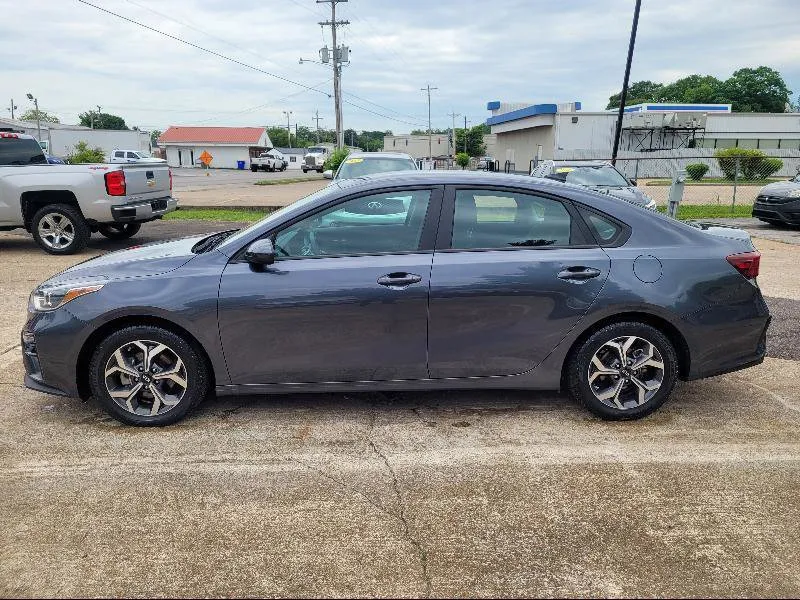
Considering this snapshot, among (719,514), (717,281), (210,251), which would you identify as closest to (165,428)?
(210,251)

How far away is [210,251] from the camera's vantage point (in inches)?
164

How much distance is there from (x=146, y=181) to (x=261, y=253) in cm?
818

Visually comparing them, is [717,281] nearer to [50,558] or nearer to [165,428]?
[165,428]

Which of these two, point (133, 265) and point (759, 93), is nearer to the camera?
point (133, 265)

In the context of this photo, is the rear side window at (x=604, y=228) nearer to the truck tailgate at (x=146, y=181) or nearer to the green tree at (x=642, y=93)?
the truck tailgate at (x=146, y=181)

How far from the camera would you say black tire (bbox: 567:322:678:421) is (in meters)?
4.09

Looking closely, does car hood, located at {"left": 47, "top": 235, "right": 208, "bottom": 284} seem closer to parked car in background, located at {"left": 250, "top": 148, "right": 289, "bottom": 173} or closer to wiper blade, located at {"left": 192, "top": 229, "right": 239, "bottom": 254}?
wiper blade, located at {"left": 192, "top": 229, "right": 239, "bottom": 254}

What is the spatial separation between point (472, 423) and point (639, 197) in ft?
32.6

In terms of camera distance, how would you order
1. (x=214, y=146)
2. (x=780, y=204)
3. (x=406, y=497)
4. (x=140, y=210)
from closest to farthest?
1. (x=406, y=497)
2. (x=140, y=210)
3. (x=780, y=204)
4. (x=214, y=146)

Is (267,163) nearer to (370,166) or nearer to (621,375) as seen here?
(370,166)

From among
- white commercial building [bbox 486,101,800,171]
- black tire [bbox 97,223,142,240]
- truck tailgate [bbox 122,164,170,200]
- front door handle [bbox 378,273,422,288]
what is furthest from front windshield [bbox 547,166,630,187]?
white commercial building [bbox 486,101,800,171]

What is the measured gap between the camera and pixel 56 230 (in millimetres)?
10703

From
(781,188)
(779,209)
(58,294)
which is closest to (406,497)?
(58,294)

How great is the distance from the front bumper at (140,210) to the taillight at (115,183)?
0.23 meters
